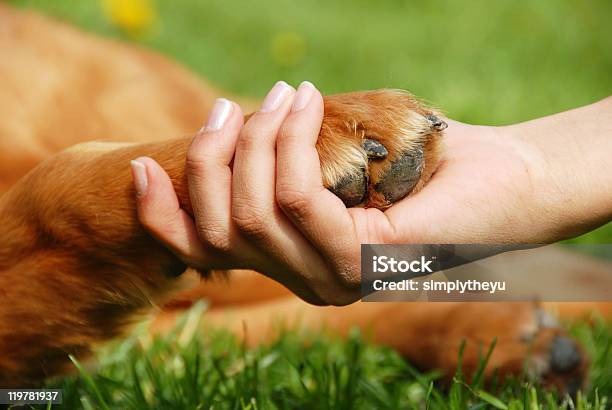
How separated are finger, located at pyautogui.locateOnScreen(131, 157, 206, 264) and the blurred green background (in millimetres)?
2277

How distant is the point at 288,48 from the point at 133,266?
12.5 ft

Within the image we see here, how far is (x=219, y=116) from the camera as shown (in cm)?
121

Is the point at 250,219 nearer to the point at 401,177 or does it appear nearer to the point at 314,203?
the point at 314,203

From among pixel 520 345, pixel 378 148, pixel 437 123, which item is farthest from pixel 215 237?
pixel 520 345

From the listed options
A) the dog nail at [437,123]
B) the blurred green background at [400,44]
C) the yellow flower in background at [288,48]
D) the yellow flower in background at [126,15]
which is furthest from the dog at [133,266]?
the yellow flower in background at [288,48]

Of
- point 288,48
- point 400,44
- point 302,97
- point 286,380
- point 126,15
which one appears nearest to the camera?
point 302,97

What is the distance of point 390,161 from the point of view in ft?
3.84

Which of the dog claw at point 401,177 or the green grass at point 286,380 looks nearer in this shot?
the dog claw at point 401,177

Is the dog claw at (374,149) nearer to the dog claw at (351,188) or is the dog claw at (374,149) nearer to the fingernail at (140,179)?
the dog claw at (351,188)

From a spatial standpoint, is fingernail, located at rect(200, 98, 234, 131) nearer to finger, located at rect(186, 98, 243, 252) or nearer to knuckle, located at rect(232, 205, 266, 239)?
finger, located at rect(186, 98, 243, 252)

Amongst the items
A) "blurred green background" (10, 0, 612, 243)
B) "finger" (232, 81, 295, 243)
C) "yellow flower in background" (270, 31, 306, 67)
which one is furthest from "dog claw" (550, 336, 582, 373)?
"yellow flower in background" (270, 31, 306, 67)

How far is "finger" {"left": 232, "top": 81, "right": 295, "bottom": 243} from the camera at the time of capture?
115 cm

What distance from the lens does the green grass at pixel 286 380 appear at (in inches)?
55.9

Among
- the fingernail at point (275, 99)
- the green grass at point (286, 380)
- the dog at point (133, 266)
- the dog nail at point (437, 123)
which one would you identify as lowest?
the green grass at point (286, 380)
